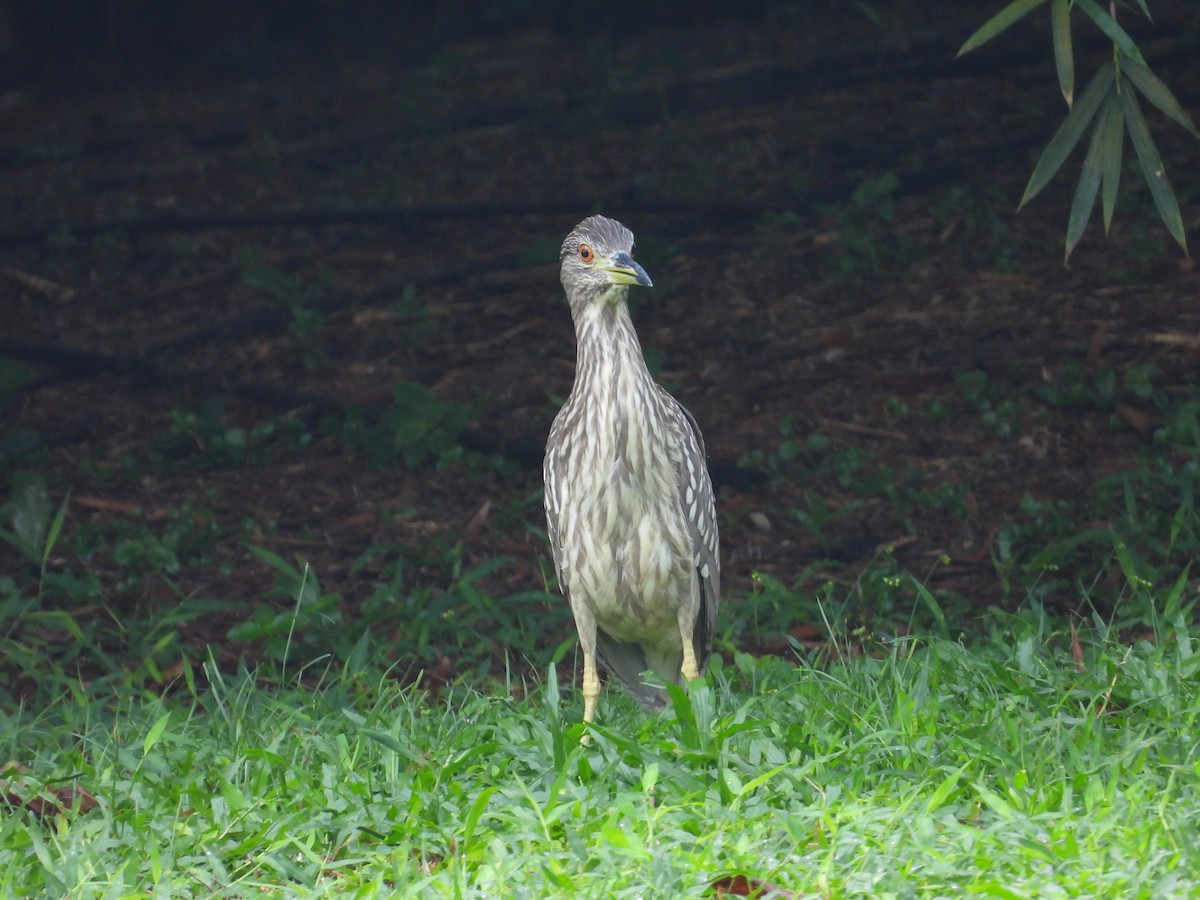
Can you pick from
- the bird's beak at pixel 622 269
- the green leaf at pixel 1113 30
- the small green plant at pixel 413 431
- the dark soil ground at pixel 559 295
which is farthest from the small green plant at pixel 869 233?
the bird's beak at pixel 622 269

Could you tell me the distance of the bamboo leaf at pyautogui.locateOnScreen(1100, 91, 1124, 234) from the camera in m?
5.38

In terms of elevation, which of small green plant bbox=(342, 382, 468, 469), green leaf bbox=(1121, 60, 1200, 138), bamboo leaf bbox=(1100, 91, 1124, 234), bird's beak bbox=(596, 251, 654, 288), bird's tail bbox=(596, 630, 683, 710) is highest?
green leaf bbox=(1121, 60, 1200, 138)

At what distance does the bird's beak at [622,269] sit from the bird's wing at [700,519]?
554mm

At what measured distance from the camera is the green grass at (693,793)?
12.0 ft

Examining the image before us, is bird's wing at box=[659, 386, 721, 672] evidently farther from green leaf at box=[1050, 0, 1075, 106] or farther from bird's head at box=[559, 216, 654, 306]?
green leaf at box=[1050, 0, 1075, 106]

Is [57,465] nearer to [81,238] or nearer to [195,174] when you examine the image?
[81,238]

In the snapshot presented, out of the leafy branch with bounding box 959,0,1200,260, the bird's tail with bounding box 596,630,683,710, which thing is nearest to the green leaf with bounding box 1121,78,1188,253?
the leafy branch with bounding box 959,0,1200,260

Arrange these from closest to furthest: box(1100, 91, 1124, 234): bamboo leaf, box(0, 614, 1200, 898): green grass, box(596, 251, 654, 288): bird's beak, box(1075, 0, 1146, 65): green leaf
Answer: box(0, 614, 1200, 898): green grass < box(1075, 0, 1146, 65): green leaf < box(596, 251, 654, 288): bird's beak < box(1100, 91, 1124, 234): bamboo leaf

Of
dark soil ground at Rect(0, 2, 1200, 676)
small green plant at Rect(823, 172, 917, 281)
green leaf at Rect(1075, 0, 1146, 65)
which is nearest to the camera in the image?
green leaf at Rect(1075, 0, 1146, 65)

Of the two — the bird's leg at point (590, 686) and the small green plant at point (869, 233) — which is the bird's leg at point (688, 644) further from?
the small green plant at point (869, 233)

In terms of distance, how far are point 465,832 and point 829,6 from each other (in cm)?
1106

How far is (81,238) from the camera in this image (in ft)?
36.4

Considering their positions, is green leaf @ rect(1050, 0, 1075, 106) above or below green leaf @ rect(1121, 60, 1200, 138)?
above

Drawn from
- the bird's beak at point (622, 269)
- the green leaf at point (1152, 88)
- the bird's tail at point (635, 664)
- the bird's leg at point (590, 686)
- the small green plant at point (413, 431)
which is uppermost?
the green leaf at point (1152, 88)
